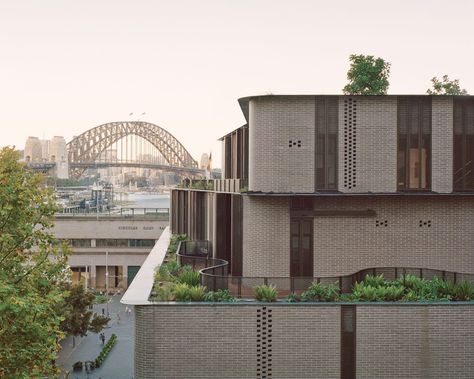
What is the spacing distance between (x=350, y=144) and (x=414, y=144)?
2454mm

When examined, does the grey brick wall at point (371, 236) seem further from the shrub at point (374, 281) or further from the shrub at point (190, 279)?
the shrub at point (190, 279)

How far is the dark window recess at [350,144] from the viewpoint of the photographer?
2386 cm

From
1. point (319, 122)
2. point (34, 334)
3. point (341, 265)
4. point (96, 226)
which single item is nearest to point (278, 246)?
point (341, 265)

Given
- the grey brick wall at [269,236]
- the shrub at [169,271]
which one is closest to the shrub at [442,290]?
the grey brick wall at [269,236]

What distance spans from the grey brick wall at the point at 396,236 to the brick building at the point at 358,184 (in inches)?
1.5

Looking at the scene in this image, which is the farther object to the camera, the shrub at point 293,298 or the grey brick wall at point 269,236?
the grey brick wall at point 269,236

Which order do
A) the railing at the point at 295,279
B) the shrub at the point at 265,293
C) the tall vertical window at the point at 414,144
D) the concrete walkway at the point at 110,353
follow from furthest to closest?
the concrete walkway at the point at 110,353 → the tall vertical window at the point at 414,144 → the railing at the point at 295,279 → the shrub at the point at 265,293

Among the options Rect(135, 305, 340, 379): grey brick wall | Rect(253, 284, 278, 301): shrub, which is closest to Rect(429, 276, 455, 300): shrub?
Rect(135, 305, 340, 379): grey brick wall

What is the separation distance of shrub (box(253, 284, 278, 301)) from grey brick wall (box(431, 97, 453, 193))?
795 cm

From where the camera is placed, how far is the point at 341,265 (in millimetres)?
24188

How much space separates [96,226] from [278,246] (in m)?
53.7

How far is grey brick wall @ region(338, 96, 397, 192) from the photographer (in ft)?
78.2

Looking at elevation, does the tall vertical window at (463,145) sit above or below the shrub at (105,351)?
above

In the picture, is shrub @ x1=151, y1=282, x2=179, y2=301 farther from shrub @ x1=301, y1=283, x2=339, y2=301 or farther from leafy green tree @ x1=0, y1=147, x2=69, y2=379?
shrub @ x1=301, y1=283, x2=339, y2=301
